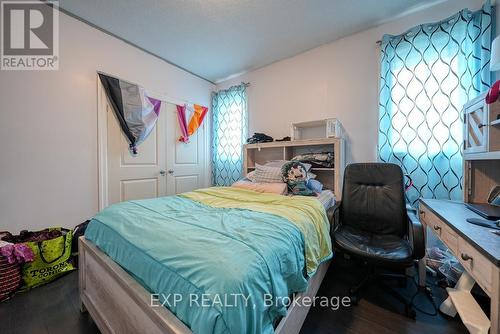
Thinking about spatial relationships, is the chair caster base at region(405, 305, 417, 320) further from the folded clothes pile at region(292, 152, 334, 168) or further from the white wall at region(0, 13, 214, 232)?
the white wall at region(0, 13, 214, 232)

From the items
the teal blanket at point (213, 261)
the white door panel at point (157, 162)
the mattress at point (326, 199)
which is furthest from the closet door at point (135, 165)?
the mattress at point (326, 199)

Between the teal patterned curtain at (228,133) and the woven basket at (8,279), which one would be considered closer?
the woven basket at (8,279)

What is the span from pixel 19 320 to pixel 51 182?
4.11ft

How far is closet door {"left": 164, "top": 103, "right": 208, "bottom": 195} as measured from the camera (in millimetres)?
3170

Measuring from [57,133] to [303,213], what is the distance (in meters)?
2.62

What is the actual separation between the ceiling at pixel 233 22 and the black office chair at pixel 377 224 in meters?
1.64

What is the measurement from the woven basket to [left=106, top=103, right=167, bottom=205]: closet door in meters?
0.99

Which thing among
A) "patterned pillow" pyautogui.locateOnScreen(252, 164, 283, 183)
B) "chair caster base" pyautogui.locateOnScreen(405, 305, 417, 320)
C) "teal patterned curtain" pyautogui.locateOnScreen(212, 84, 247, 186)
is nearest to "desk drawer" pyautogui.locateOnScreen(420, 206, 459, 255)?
"chair caster base" pyautogui.locateOnScreen(405, 305, 417, 320)

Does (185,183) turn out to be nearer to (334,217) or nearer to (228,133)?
(228,133)

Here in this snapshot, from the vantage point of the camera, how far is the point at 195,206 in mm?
→ 1656

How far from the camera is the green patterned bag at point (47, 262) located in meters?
1.72

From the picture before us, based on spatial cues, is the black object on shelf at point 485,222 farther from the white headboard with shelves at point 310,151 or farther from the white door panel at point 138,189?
the white door panel at point 138,189

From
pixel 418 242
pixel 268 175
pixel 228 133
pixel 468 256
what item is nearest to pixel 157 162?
pixel 228 133

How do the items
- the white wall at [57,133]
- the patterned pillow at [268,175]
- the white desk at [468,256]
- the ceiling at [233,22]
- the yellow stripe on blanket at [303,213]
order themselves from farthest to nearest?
the patterned pillow at [268,175] → the ceiling at [233,22] → the white wall at [57,133] → the yellow stripe on blanket at [303,213] → the white desk at [468,256]
